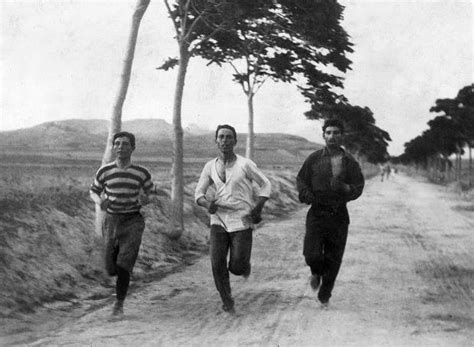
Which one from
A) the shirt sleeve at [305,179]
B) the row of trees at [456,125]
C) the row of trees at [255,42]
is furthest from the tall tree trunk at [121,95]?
the row of trees at [456,125]

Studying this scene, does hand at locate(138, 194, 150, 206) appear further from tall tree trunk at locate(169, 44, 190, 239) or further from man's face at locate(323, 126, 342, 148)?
tall tree trunk at locate(169, 44, 190, 239)

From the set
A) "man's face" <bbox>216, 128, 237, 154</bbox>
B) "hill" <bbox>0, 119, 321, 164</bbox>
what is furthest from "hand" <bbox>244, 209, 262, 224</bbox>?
"hill" <bbox>0, 119, 321, 164</bbox>

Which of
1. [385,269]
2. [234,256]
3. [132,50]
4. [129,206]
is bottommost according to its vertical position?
[385,269]

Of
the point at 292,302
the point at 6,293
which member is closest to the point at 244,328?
the point at 292,302

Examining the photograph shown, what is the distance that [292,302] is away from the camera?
22.5ft

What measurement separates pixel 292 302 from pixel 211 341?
189cm

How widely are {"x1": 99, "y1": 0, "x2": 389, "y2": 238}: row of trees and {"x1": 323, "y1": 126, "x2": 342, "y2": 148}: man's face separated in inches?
157

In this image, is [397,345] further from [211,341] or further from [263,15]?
[263,15]

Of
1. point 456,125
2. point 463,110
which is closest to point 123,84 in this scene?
point 463,110

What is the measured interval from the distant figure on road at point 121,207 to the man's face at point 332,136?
1900 mm

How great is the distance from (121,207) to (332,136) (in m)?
2.27

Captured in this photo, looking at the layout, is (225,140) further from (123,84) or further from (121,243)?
(123,84)

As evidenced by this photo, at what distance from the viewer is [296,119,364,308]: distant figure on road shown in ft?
20.7

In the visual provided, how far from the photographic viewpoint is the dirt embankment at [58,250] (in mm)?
6781
